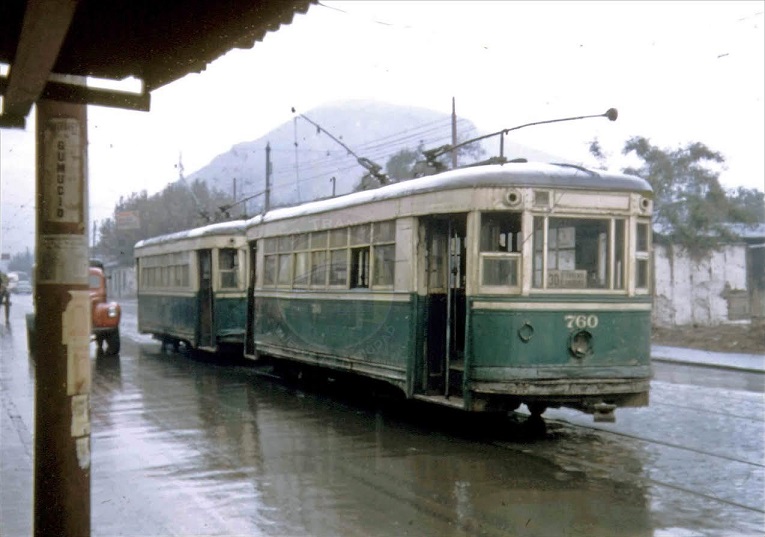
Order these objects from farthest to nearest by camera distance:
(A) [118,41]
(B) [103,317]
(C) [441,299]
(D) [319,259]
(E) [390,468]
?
(B) [103,317]
(D) [319,259]
(C) [441,299]
(E) [390,468]
(A) [118,41]

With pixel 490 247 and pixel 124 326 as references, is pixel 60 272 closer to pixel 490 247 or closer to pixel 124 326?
pixel 490 247

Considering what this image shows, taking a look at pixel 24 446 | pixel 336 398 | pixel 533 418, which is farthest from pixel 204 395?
pixel 533 418

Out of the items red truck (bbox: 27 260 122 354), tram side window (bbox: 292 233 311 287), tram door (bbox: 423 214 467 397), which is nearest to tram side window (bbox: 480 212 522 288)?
tram door (bbox: 423 214 467 397)

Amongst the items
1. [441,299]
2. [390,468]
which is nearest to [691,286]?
[441,299]

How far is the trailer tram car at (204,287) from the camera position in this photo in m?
19.8

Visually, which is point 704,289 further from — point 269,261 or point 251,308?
point 269,261

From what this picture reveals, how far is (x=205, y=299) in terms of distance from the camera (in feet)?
68.8

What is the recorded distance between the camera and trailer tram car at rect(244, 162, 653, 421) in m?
10.1

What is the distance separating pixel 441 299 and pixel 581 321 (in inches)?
70.5

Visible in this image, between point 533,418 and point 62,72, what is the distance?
7.68 metres

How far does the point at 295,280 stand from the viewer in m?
14.9

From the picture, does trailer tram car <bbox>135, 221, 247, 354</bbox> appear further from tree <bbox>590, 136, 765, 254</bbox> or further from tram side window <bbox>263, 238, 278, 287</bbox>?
tree <bbox>590, 136, 765, 254</bbox>

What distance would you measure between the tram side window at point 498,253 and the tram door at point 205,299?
11.6 meters

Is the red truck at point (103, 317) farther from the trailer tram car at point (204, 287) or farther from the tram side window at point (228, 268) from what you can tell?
the tram side window at point (228, 268)
